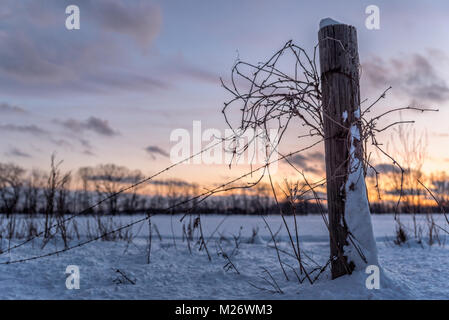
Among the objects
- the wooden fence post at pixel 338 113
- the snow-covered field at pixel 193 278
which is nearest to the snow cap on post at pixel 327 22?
the wooden fence post at pixel 338 113

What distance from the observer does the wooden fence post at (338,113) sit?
2164 mm

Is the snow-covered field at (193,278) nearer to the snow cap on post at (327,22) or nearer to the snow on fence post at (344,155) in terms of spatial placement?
the snow on fence post at (344,155)

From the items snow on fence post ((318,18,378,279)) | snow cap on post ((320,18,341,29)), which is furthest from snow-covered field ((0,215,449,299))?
snow cap on post ((320,18,341,29))

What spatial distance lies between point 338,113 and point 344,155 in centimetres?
29

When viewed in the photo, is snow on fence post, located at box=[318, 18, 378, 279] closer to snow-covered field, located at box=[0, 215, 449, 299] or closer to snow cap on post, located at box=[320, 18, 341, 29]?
snow cap on post, located at box=[320, 18, 341, 29]

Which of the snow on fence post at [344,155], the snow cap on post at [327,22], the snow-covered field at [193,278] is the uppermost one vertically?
the snow cap on post at [327,22]

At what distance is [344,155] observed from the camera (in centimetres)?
219

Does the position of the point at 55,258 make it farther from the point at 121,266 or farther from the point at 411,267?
the point at 411,267

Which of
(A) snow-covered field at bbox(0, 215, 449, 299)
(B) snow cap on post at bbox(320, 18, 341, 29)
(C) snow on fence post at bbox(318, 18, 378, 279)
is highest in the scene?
(B) snow cap on post at bbox(320, 18, 341, 29)

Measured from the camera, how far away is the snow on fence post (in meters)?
2.12

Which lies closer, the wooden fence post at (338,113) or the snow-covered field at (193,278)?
the snow-covered field at (193,278)
